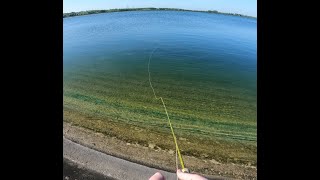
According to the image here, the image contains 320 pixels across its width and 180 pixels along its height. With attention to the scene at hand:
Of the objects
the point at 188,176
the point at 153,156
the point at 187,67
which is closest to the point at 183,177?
the point at 188,176

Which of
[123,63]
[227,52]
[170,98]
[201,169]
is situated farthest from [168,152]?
[227,52]

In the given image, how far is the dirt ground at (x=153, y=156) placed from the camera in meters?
4.88

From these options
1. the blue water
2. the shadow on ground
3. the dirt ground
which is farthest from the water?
the shadow on ground

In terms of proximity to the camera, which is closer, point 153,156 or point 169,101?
point 153,156

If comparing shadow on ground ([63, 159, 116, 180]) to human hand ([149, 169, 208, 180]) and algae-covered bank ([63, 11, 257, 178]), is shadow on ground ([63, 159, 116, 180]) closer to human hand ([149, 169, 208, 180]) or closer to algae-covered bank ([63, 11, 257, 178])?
algae-covered bank ([63, 11, 257, 178])

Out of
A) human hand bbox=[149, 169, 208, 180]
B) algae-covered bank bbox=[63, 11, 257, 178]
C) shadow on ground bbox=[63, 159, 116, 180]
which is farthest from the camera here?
algae-covered bank bbox=[63, 11, 257, 178]

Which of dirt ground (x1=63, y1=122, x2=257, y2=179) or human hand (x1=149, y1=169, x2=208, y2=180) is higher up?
human hand (x1=149, y1=169, x2=208, y2=180)

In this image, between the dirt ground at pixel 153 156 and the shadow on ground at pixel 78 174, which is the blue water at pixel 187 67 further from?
the shadow on ground at pixel 78 174

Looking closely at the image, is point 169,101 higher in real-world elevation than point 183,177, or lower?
lower

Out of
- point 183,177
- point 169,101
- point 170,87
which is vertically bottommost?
point 169,101

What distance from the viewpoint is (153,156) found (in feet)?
17.0

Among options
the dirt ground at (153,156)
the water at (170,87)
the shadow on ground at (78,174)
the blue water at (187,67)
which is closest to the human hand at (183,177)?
the shadow on ground at (78,174)

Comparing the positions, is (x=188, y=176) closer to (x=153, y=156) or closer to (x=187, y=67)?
(x=153, y=156)

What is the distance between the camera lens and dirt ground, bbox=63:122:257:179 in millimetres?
4875
